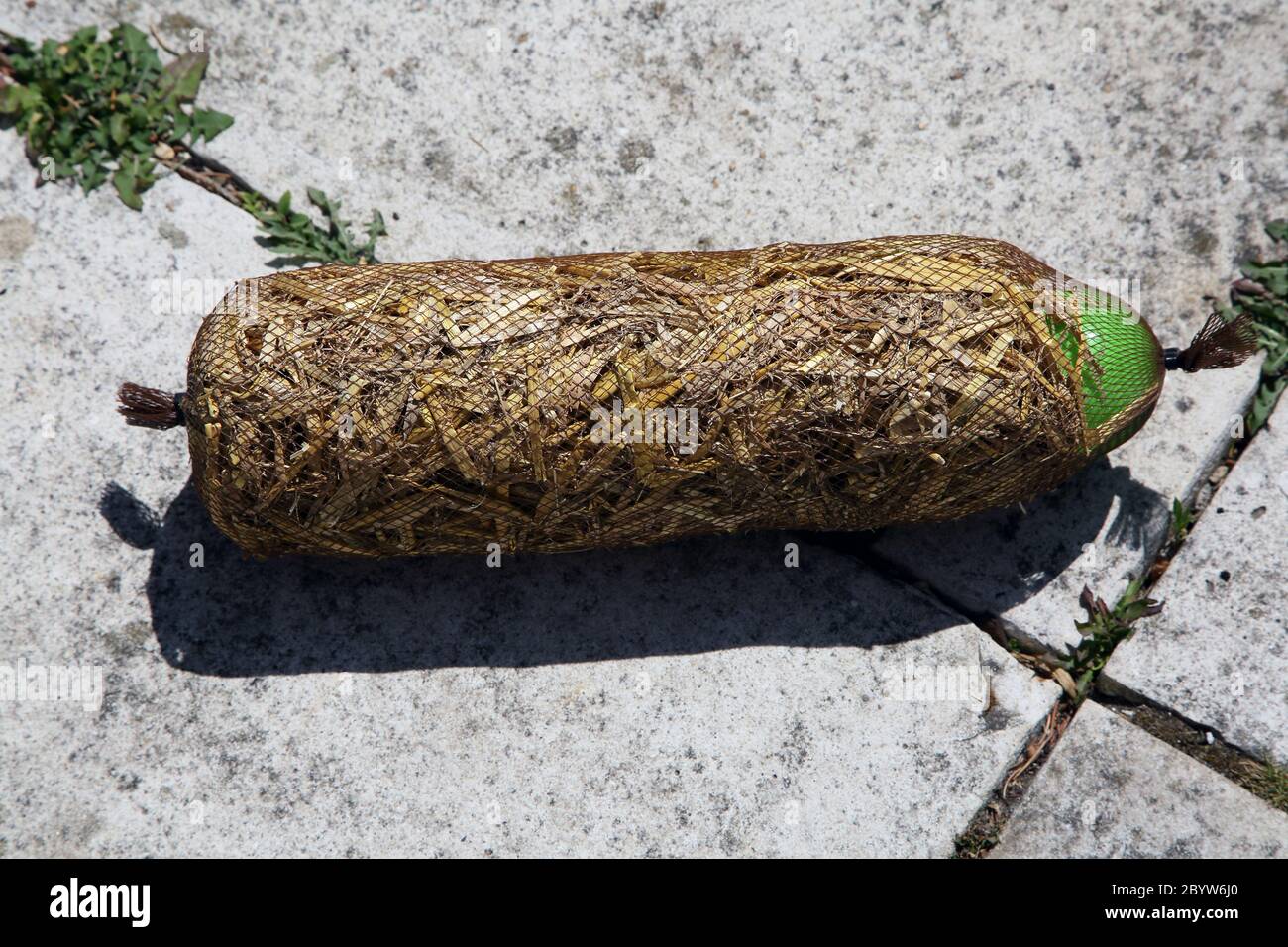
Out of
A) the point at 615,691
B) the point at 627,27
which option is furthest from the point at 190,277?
the point at 615,691

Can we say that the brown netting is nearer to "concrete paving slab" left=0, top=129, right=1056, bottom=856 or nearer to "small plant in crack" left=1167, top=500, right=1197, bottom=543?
"concrete paving slab" left=0, top=129, right=1056, bottom=856

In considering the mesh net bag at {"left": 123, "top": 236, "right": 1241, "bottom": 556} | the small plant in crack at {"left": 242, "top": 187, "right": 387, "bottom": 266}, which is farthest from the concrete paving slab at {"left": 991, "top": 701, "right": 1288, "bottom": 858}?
the small plant in crack at {"left": 242, "top": 187, "right": 387, "bottom": 266}

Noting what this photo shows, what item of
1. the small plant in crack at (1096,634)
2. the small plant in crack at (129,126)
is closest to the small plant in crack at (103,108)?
the small plant in crack at (129,126)

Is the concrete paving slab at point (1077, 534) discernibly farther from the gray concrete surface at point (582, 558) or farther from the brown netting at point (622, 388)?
the brown netting at point (622, 388)

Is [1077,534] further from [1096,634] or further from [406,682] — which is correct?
[406,682]

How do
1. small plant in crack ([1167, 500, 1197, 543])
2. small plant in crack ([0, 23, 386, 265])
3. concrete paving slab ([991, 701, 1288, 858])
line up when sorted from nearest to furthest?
concrete paving slab ([991, 701, 1288, 858]), small plant in crack ([1167, 500, 1197, 543]), small plant in crack ([0, 23, 386, 265])
